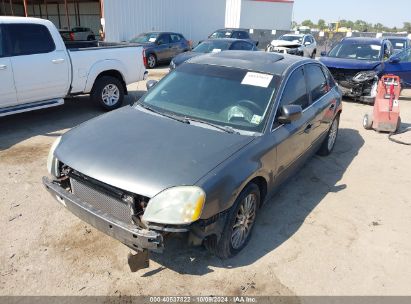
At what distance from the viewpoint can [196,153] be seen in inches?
117

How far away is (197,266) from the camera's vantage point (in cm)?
317

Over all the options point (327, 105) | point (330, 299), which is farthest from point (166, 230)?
point (327, 105)

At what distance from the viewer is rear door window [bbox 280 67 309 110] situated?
382 centimetres

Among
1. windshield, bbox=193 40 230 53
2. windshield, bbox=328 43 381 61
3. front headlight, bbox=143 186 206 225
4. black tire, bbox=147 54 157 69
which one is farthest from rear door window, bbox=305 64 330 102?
black tire, bbox=147 54 157 69

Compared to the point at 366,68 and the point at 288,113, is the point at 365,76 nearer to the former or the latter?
the point at 366,68

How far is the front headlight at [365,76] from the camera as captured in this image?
9602 mm

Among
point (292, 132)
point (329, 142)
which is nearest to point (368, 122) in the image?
point (329, 142)

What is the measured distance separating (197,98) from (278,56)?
52.9 inches

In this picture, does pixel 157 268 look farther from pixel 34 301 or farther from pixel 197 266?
pixel 34 301

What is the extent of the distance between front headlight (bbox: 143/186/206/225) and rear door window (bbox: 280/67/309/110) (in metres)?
1.62

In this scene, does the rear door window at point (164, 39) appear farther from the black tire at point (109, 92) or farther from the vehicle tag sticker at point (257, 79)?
the vehicle tag sticker at point (257, 79)

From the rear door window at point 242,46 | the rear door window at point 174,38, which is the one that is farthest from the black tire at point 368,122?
the rear door window at point 174,38

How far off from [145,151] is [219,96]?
1.16 m

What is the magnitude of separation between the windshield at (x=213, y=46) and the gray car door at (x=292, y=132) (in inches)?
328
